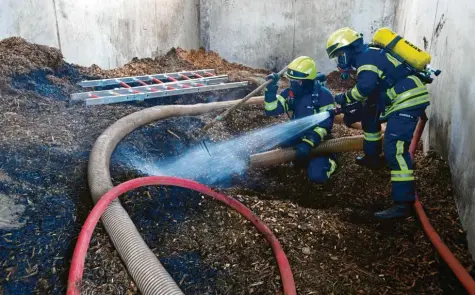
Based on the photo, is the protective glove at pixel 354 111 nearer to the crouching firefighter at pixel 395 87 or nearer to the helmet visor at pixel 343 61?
the crouching firefighter at pixel 395 87

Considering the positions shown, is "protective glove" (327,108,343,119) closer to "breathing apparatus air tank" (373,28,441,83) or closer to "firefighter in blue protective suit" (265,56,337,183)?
"firefighter in blue protective suit" (265,56,337,183)

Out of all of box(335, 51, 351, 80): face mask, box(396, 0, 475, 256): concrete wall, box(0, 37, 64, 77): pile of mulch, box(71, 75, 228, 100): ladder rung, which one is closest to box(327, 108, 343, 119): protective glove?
box(335, 51, 351, 80): face mask

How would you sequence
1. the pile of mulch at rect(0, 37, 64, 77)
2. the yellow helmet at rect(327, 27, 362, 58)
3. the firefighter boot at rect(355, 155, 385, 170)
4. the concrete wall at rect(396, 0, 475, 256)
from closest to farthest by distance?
1. the concrete wall at rect(396, 0, 475, 256)
2. the yellow helmet at rect(327, 27, 362, 58)
3. the firefighter boot at rect(355, 155, 385, 170)
4. the pile of mulch at rect(0, 37, 64, 77)

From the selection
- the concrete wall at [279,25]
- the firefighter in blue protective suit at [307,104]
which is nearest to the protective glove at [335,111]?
the firefighter in blue protective suit at [307,104]

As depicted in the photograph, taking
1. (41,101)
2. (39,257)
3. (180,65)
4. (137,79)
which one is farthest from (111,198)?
(180,65)

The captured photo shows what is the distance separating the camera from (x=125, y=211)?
2877 millimetres

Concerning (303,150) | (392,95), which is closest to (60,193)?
(303,150)

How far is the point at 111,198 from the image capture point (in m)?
2.82

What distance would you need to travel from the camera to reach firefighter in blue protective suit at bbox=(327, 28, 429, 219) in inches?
148

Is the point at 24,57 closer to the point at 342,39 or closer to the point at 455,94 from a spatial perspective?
the point at 342,39

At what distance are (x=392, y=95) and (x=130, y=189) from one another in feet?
8.79

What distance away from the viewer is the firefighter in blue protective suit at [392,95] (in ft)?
12.3

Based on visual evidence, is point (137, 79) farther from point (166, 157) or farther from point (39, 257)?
point (39, 257)

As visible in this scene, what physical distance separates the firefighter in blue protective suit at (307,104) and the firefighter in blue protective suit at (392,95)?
423 millimetres
